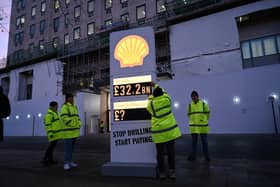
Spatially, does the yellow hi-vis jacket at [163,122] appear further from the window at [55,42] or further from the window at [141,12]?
the window at [55,42]

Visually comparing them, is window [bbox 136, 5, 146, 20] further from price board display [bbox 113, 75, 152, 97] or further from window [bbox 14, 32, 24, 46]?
window [bbox 14, 32, 24, 46]

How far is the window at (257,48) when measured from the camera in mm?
16375

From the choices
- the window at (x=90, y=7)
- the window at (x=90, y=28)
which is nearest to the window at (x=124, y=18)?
the window at (x=90, y=28)

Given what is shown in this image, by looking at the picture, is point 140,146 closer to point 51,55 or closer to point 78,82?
point 78,82

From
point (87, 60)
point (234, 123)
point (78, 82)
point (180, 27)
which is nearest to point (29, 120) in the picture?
point (78, 82)

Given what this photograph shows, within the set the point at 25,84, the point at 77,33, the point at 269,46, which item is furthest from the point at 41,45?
the point at 269,46

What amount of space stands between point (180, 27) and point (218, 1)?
384 cm

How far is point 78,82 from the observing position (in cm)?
2423

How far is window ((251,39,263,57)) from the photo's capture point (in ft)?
53.7

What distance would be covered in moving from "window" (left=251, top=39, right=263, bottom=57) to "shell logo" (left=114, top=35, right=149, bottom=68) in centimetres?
1550

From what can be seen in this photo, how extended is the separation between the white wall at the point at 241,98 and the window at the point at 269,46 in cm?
303

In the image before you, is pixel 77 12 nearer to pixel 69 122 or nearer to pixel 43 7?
pixel 43 7

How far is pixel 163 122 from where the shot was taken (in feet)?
12.4

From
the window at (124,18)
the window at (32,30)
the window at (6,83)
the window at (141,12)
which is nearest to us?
the window at (141,12)
